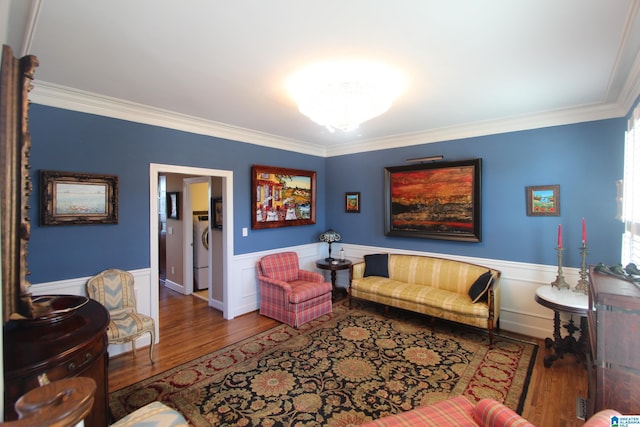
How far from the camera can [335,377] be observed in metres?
2.68

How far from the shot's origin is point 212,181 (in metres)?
4.66

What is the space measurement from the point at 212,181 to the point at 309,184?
1.58m

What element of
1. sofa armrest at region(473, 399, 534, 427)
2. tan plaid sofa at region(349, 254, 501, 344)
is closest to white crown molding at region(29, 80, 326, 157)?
tan plaid sofa at region(349, 254, 501, 344)

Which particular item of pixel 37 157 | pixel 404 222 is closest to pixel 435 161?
pixel 404 222

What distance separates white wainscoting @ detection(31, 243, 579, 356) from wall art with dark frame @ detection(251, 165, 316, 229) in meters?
0.54

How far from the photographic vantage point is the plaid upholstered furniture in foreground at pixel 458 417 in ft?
4.56

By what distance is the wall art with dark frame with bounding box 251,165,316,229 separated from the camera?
4.33 metres

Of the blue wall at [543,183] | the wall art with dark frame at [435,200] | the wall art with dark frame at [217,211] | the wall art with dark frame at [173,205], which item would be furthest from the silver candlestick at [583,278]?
the wall art with dark frame at [173,205]

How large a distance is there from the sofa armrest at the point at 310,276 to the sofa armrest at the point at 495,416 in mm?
2916

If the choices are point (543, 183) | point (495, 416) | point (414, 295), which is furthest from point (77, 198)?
point (543, 183)

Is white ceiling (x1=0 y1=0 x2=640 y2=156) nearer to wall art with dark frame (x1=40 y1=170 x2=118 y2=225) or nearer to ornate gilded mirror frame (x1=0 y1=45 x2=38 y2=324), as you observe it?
ornate gilded mirror frame (x1=0 y1=45 x2=38 y2=324)

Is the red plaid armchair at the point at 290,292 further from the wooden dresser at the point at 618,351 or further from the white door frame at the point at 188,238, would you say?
the wooden dresser at the point at 618,351

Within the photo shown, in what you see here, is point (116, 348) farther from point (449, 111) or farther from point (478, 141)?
point (478, 141)

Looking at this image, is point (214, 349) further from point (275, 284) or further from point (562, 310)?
point (562, 310)
